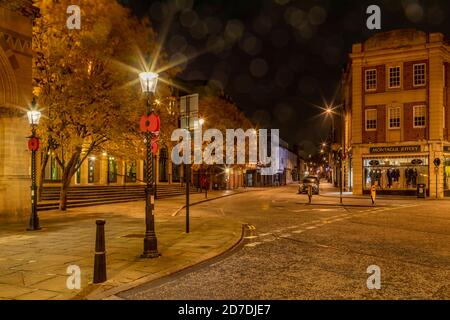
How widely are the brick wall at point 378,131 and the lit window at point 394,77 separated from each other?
2076mm

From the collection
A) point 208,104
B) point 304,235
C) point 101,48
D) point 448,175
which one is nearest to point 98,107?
point 101,48

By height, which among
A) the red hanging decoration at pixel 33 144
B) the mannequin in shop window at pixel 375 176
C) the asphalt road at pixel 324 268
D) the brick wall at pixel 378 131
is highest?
the brick wall at pixel 378 131

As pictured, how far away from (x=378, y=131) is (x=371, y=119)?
1.31 metres

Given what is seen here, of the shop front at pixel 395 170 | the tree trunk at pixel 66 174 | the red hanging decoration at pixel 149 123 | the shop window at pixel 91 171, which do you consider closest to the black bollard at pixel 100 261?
the red hanging decoration at pixel 149 123

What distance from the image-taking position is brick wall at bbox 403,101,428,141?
112ft

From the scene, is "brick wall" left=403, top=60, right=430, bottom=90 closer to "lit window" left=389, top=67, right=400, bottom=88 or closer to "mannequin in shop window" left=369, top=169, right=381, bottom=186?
"lit window" left=389, top=67, right=400, bottom=88

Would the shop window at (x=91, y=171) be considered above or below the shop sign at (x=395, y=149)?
below

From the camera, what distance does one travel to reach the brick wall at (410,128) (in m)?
34.2

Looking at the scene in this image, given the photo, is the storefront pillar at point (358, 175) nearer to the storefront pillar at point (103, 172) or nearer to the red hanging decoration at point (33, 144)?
the storefront pillar at point (103, 172)

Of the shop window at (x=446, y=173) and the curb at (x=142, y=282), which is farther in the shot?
the shop window at (x=446, y=173)

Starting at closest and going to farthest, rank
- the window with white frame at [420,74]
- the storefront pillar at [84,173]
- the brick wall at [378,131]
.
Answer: the storefront pillar at [84,173]
the window with white frame at [420,74]
the brick wall at [378,131]

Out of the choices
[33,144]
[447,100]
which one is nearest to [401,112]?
[447,100]

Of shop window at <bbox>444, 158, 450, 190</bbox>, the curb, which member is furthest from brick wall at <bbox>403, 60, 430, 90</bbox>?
the curb

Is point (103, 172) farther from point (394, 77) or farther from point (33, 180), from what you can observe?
point (394, 77)
